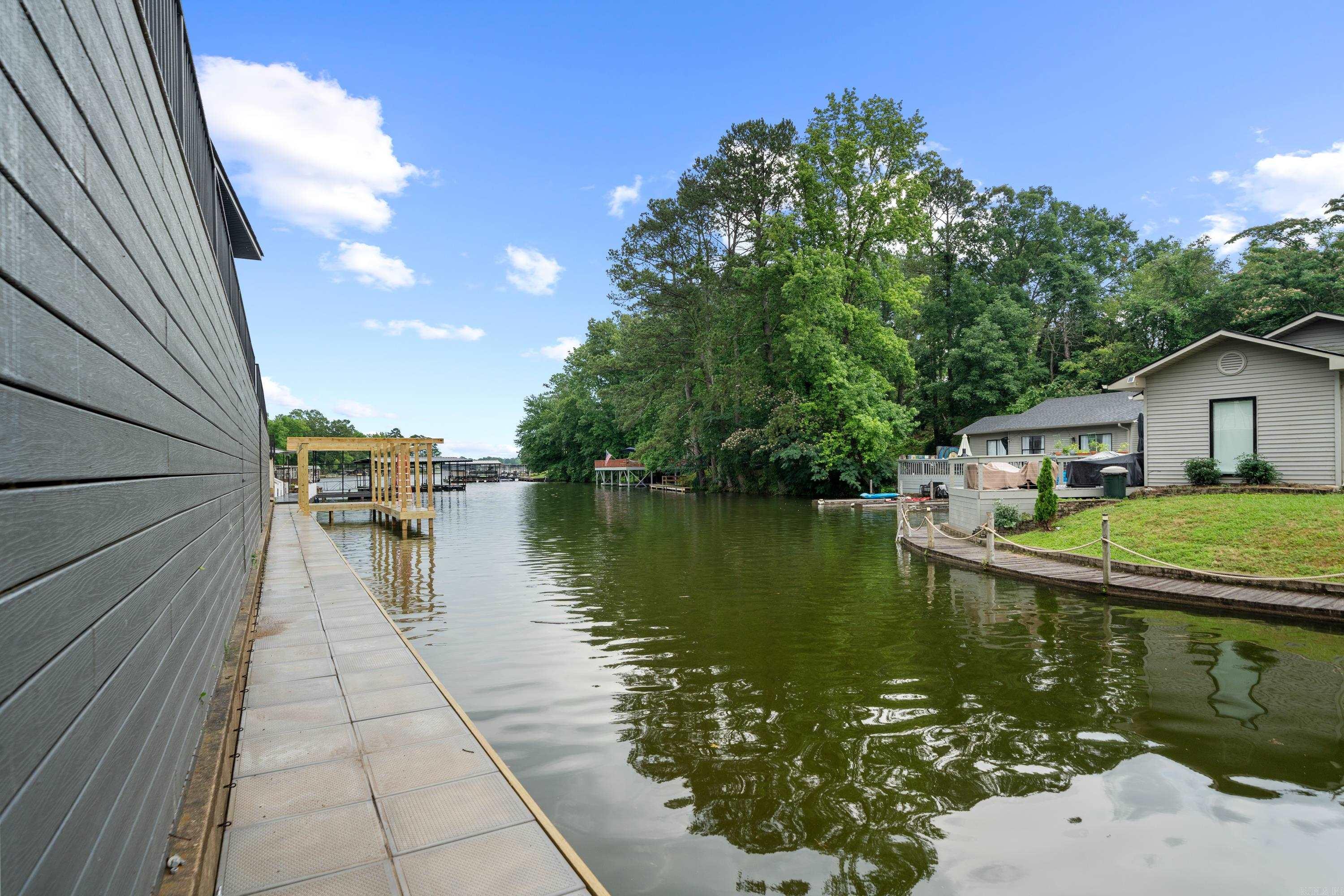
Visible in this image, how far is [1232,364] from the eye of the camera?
15781 millimetres

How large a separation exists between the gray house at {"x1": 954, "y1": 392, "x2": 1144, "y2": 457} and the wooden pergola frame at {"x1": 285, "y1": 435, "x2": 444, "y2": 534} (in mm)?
26410

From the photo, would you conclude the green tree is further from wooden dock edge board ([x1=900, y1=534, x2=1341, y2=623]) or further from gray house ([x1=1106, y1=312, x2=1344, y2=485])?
wooden dock edge board ([x1=900, y1=534, x2=1341, y2=623])

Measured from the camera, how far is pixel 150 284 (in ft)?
8.92

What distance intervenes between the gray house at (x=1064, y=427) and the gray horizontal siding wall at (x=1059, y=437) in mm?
26

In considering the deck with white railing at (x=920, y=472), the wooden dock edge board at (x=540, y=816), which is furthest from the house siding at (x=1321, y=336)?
the wooden dock edge board at (x=540, y=816)

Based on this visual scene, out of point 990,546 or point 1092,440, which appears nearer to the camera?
point 990,546

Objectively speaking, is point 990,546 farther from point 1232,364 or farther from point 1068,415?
point 1068,415

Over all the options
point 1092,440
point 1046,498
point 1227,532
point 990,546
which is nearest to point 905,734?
point 990,546

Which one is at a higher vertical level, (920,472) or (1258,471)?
(1258,471)

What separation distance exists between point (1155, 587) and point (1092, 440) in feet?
76.0

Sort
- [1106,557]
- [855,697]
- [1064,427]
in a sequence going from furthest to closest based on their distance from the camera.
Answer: [1064,427]
[1106,557]
[855,697]

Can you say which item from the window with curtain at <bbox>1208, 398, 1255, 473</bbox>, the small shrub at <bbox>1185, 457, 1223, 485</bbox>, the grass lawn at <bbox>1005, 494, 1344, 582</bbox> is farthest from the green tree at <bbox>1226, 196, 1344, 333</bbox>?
the grass lawn at <bbox>1005, 494, 1344, 582</bbox>

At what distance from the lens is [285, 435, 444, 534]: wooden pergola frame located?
20.1 m

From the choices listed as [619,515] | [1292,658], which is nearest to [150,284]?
[1292,658]
